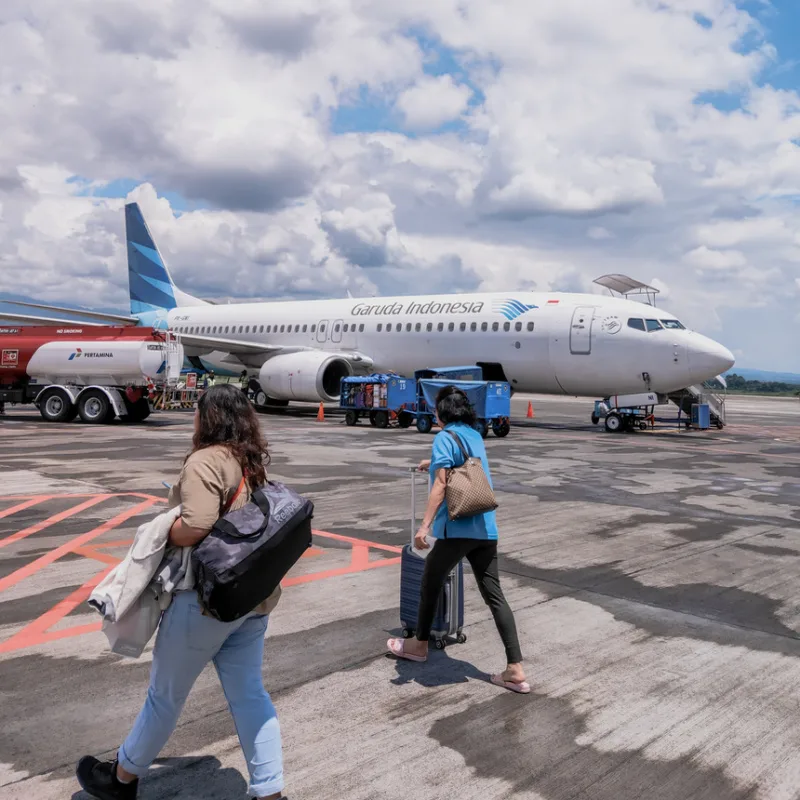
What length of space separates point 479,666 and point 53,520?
6.20 metres

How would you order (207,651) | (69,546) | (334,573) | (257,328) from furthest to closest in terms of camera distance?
(257,328), (69,546), (334,573), (207,651)

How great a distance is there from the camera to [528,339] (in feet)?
77.2

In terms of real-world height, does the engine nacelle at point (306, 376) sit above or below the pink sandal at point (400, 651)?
above

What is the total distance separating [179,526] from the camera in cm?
319

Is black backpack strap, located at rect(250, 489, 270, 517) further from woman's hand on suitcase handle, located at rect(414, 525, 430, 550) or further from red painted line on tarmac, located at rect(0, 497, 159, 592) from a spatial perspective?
red painted line on tarmac, located at rect(0, 497, 159, 592)

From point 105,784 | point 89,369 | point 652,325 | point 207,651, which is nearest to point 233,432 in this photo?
point 207,651

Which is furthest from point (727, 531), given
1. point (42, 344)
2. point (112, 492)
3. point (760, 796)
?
point (42, 344)

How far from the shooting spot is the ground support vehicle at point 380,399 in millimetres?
22875

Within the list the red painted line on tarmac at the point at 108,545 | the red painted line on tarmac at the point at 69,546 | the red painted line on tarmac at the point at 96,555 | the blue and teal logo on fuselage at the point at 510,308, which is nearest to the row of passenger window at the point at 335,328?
the blue and teal logo on fuselage at the point at 510,308

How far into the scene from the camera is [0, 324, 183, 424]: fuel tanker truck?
22.0 metres

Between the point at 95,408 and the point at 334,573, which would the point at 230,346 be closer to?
the point at 95,408

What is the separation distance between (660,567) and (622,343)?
15321mm

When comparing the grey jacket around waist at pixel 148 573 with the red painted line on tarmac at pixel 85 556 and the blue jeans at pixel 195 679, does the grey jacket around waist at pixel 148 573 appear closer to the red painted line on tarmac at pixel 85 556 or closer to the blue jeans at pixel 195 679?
the blue jeans at pixel 195 679

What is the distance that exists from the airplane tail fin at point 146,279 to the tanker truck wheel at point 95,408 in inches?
536
